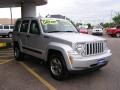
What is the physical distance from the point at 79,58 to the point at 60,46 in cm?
71

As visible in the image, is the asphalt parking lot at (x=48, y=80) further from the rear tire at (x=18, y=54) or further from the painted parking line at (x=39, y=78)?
the rear tire at (x=18, y=54)

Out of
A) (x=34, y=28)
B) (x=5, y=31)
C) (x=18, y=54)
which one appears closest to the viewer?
(x=34, y=28)

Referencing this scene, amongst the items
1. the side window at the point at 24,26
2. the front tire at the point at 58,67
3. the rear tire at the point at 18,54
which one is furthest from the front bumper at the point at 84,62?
the rear tire at the point at 18,54

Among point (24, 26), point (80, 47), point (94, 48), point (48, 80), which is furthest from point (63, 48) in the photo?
point (24, 26)

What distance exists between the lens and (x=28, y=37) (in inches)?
364

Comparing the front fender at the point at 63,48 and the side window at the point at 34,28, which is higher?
the side window at the point at 34,28

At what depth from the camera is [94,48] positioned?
23.8ft

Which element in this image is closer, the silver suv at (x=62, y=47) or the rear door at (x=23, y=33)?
the silver suv at (x=62, y=47)

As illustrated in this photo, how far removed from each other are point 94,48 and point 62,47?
1056 millimetres

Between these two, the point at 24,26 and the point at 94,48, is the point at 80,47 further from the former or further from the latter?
the point at 24,26

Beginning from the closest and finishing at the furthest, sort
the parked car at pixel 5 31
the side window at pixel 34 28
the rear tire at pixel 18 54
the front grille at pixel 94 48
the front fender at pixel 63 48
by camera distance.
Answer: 1. the front fender at pixel 63 48
2. the front grille at pixel 94 48
3. the side window at pixel 34 28
4. the rear tire at pixel 18 54
5. the parked car at pixel 5 31

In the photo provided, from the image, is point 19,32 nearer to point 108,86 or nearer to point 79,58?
point 79,58

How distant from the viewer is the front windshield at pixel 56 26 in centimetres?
836

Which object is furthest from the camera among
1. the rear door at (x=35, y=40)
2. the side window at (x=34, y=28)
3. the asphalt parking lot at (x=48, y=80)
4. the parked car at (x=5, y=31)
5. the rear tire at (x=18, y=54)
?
the parked car at (x=5, y=31)
